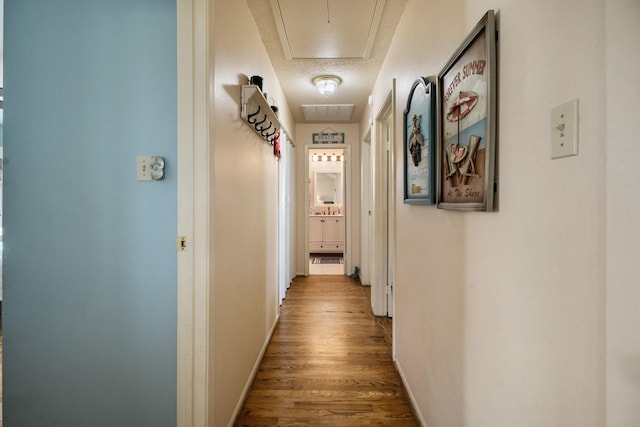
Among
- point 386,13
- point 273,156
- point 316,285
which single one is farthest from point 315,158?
point 386,13

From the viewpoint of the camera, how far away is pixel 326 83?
297cm

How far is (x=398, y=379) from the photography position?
6.34 ft

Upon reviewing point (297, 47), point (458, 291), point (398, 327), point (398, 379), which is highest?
point (297, 47)

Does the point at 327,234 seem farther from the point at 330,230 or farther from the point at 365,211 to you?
the point at 365,211

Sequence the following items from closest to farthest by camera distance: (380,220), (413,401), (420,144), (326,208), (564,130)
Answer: (564,130), (420,144), (413,401), (380,220), (326,208)

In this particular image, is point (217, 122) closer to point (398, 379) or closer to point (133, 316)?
point (133, 316)

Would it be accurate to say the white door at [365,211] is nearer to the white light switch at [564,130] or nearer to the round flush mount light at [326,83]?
the round flush mount light at [326,83]

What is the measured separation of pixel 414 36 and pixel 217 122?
1.26 m

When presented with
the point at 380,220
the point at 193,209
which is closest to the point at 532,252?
the point at 193,209

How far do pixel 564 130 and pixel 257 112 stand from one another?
5.30ft

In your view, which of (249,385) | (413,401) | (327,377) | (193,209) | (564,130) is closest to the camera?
(564,130)

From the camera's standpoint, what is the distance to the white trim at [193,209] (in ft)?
3.78

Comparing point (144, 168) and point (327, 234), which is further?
point (327, 234)

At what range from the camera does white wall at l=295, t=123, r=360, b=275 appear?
15.0 ft
